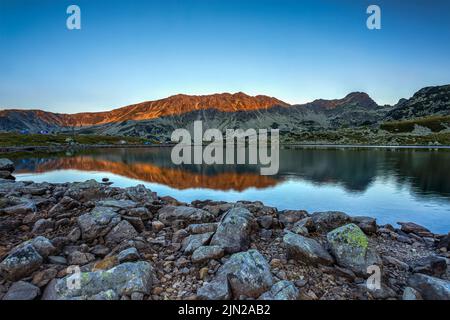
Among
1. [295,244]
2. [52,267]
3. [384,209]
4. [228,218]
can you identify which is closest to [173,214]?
[228,218]

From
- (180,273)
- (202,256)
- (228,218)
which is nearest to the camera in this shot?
(180,273)

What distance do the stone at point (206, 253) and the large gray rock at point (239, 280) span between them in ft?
2.97

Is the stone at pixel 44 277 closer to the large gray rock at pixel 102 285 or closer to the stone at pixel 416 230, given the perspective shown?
the large gray rock at pixel 102 285

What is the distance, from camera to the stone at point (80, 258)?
27.3ft

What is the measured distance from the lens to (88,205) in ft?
45.5

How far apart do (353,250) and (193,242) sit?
216 inches

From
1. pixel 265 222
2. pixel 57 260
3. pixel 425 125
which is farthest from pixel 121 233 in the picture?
pixel 425 125

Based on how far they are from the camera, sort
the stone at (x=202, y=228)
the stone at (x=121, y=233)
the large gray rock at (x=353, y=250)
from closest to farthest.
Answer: the large gray rock at (x=353, y=250) < the stone at (x=121, y=233) < the stone at (x=202, y=228)

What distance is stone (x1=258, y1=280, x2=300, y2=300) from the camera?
20.7 feet

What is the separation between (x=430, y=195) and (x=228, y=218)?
25.0 meters

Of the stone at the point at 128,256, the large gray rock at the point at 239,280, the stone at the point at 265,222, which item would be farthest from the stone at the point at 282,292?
the stone at the point at 265,222

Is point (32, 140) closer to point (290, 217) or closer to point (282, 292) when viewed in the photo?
point (290, 217)

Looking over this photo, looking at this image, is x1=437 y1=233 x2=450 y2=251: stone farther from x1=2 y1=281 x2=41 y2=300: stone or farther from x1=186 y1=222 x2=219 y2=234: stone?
x1=2 y1=281 x2=41 y2=300: stone
